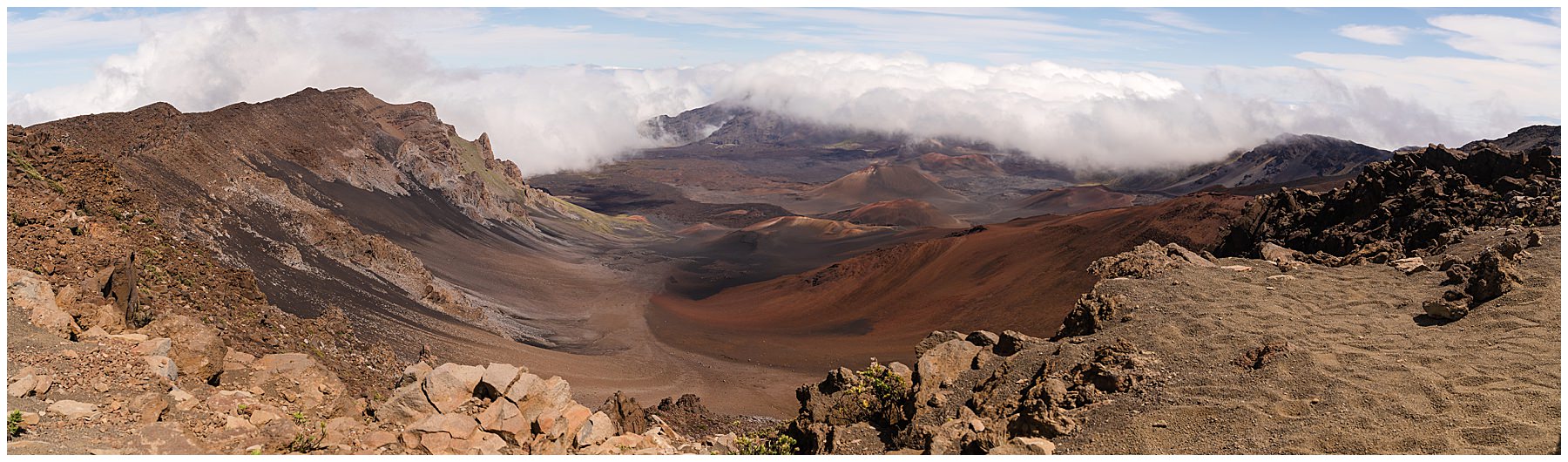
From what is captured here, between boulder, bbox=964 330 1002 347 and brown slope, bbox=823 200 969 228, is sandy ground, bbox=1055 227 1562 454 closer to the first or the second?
boulder, bbox=964 330 1002 347

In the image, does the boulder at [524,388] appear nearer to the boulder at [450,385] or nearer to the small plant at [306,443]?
the boulder at [450,385]

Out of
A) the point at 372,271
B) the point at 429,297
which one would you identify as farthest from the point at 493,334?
the point at 372,271

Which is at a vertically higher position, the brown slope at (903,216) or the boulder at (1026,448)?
the boulder at (1026,448)

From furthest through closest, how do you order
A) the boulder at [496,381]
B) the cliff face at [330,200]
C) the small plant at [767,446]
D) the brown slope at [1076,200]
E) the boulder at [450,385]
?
the brown slope at [1076,200] → the cliff face at [330,200] → the small plant at [767,446] → the boulder at [496,381] → the boulder at [450,385]

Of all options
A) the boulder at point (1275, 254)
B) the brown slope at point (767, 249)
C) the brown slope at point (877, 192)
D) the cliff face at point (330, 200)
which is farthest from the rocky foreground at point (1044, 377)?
the brown slope at point (877, 192)

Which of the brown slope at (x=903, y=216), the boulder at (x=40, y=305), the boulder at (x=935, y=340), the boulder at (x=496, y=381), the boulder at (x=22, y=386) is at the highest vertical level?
the boulder at (x=40, y=305)

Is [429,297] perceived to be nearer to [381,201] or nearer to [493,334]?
[493,334]
